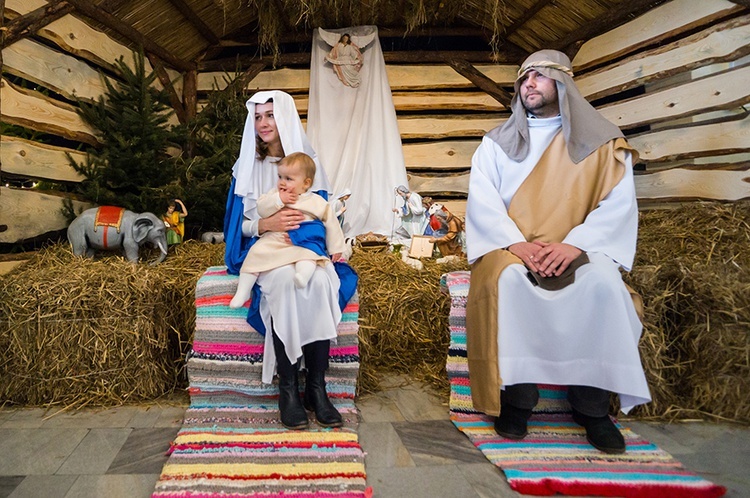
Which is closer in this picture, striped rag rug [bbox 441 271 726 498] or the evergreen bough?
striped rag rug [bbox 441 271 726 498]

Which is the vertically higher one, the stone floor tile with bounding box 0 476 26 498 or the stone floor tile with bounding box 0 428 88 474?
the stone floor tile with bounding box 0 428 88 474

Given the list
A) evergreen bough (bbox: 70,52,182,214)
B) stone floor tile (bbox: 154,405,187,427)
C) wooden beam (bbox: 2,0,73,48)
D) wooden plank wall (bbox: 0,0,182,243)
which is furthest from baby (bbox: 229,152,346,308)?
wooden beam (bbox: 2,0,73,48)

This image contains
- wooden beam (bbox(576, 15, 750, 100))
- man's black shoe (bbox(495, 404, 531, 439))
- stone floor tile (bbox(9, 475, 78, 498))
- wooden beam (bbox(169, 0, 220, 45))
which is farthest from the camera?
wooden beam (bbox(169, 0, 220, 45))

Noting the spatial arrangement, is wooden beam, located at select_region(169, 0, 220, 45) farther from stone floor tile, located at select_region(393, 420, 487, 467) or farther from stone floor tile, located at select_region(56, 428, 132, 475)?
stone floor tile, located at select_region(393, 420, 487, 467)

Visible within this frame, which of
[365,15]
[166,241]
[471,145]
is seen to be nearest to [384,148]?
[471,145]

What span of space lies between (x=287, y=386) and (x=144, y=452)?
2.14 feet

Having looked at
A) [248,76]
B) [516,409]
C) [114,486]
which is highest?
[248,76]

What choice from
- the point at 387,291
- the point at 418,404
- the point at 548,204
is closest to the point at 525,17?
the point at 548,204

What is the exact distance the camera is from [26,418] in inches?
96.9

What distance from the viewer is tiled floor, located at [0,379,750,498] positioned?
1826 mm

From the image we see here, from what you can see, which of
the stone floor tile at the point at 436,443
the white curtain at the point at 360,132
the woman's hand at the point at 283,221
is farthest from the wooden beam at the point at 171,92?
the stone floor tile at the point at 436,443

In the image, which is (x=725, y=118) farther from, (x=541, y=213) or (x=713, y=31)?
(x=541, y=213)

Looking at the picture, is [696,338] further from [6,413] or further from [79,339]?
[6,413]

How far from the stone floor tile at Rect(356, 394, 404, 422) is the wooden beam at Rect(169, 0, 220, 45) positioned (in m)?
3.89
